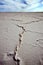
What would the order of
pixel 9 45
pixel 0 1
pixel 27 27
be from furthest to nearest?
pixel 0 1, pixel 27 27, pixel 9 45

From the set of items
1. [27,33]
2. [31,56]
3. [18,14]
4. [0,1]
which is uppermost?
[0,1]

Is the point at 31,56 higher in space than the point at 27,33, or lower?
lower

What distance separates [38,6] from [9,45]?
79 centimetres

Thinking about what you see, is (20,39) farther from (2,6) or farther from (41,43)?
(2,6)

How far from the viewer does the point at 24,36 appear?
180 centimetres

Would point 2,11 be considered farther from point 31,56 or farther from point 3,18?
point 31,56

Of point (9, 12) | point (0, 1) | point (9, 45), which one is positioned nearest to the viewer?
point (9, 45)

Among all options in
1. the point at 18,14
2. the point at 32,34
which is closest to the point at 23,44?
the point at 32,34

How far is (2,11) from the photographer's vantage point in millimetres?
2262

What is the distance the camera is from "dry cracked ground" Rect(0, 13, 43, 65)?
1.47 metres

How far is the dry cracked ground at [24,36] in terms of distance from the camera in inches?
57.7

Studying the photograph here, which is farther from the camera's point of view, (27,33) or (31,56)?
(27,33)

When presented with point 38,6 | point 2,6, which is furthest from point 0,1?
point 38,6

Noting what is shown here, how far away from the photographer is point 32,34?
1.85 meters
